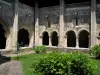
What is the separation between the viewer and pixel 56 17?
877 inches

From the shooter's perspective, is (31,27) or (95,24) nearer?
(95,24)

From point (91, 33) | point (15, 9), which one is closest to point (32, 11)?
point (15, 9)

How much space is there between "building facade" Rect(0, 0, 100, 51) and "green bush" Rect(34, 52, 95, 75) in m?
12.7

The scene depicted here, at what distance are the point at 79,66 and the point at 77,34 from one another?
14.9 metres

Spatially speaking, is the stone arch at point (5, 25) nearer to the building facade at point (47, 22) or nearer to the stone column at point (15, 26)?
the building facade at point (47, 22)

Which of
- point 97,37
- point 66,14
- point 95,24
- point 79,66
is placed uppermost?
point 66,14

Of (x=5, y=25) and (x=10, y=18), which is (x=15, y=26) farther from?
(x=5, y=25)

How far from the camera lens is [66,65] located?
19.7 ft

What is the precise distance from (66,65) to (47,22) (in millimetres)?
17322

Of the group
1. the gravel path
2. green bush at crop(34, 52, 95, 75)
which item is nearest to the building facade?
the gravel path

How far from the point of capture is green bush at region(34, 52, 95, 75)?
6.02m

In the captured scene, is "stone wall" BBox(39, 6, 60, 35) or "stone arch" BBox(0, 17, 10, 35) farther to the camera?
"stone wall" BBox(39, 6, 60, 35)

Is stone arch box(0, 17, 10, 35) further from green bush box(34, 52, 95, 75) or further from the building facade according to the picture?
green bush box(34, 52, 95, 75)

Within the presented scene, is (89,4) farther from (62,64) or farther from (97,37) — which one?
(62,64)
